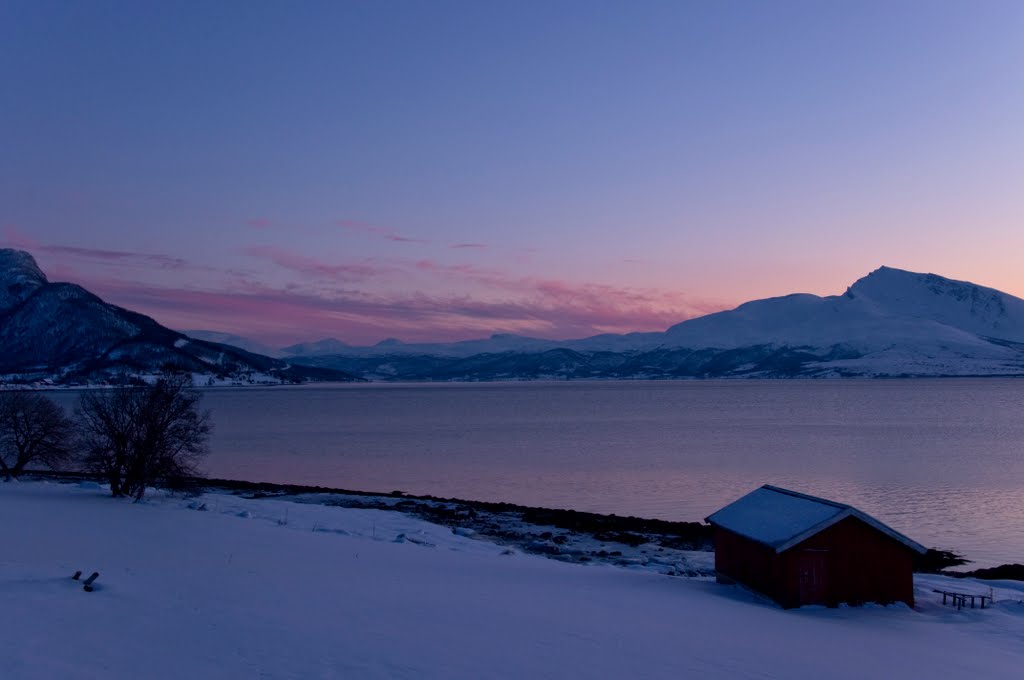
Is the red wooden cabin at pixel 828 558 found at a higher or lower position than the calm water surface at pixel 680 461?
higher

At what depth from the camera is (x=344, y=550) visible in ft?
88.6

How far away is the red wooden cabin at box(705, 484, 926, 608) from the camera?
852 inches

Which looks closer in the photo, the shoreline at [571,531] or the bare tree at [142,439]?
the shoreline at [571,531]

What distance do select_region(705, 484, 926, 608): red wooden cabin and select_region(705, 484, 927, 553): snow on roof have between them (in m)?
0.03

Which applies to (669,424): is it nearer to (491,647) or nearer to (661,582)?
(661,582)

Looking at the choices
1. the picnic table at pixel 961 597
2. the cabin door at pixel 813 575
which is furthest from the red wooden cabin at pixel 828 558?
the picnic table at pixel 961 597

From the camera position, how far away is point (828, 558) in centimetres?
2189

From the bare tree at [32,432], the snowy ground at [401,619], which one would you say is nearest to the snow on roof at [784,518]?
the snowy ground at [401,619]

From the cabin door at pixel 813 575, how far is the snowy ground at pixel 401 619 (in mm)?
451

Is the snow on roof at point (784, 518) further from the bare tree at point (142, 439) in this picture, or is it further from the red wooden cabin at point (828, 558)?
the bare tree at point (142, 439)

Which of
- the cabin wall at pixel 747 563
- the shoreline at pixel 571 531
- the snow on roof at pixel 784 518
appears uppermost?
the snow on roof at pixel 784 518

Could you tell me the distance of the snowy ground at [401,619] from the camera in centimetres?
1291

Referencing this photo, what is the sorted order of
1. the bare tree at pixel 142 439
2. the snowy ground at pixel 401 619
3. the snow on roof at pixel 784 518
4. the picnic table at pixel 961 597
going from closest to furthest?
the snowy ground at pixel 401 619, the snow on roof at pixel 784 518, the picnic table at pixel 961 597, the bare tree at pixel 142 439

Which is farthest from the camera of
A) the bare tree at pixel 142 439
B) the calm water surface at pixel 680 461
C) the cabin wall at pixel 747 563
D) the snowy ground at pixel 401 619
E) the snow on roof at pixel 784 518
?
the calm water surface at pixel 680 461
